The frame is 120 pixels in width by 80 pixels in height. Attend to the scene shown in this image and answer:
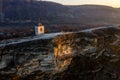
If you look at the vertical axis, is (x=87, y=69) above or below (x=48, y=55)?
below

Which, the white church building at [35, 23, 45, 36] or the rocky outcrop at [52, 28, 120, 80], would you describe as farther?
the white church building at [35, 23, 45, 36]

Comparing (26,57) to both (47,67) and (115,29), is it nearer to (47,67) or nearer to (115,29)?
(47,67)

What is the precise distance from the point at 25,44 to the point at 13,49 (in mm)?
2245

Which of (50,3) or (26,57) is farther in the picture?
(50,3)

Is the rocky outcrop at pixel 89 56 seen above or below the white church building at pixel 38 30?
below

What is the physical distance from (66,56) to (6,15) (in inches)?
3728

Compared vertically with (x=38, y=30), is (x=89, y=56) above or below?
below

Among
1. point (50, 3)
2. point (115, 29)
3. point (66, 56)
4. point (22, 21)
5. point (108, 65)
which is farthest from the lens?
point (50, 3)

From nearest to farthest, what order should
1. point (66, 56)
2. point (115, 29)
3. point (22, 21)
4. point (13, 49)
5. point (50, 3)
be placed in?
point (13, 49) < point (66, 56) < point (115, 29) < point (22, 21) < point (50, 3)

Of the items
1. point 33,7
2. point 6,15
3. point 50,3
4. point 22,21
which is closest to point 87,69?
point 22,21

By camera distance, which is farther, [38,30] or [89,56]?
[38,30]

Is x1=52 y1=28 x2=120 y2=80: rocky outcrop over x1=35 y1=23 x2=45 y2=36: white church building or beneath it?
beneath

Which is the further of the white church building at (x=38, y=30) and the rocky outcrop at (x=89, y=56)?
the white church building at (x=38, y=30)

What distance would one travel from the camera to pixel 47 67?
43844 millimetres
